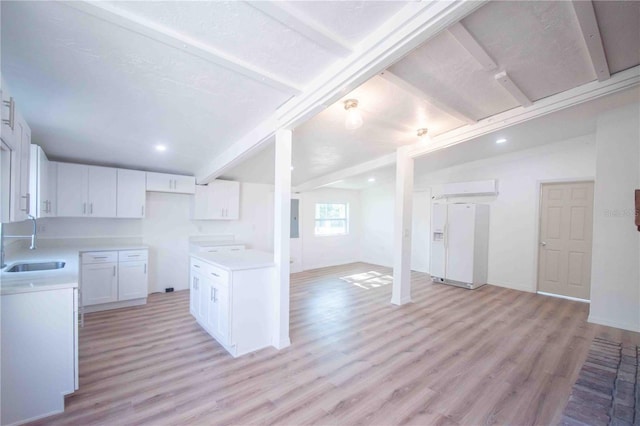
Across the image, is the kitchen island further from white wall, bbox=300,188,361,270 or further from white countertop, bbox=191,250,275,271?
white wall, bbox=300,188,361,270

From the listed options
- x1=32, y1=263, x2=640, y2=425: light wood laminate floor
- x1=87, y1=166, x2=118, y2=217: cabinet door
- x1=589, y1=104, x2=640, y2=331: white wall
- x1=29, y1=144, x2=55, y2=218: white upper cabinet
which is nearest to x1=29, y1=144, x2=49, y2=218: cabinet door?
x1=29, y1=144, x2=55, y2=218: white upper cabinet

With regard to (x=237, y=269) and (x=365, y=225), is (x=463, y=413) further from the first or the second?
(x=365, y=225)

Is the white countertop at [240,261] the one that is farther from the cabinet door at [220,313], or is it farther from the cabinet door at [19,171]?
the cabinet door at [19,171]

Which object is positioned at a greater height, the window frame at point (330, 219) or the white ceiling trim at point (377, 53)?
the white ceiling trim at point (377, 53)

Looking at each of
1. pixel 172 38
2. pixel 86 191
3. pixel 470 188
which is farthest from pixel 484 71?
pixel 86 191

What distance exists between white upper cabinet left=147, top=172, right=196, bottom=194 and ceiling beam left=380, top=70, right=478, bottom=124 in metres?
3.76

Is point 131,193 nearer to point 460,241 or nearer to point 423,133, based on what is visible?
point 423,133

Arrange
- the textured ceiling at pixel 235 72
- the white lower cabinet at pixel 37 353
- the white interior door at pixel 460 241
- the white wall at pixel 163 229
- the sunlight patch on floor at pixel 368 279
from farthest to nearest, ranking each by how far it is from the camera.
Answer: the sunlight patch on floor at pixel 368 279 → the white interior door at pixel 460 241 → the white wall at pixel 163 229 → the white lower cabinet at pixel 37 353 → the textured ceiling at pixel 235 72

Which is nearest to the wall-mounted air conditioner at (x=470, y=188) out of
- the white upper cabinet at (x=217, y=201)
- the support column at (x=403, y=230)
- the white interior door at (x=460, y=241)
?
the white interior door at (x=460, y=241)

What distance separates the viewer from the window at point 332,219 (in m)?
7.21

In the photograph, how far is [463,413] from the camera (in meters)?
1.94

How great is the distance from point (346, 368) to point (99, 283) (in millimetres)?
3587

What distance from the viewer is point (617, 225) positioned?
3498 millimetres

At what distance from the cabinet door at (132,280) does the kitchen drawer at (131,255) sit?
6 centimetres
